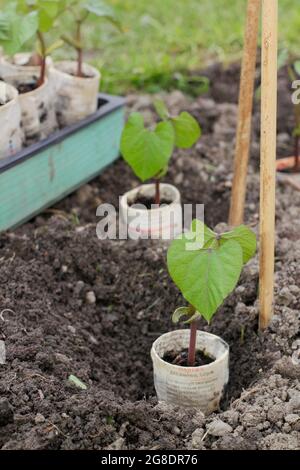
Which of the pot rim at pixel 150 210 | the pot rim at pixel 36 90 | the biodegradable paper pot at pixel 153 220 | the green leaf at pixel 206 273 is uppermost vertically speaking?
the pot rim at pixel 36 90

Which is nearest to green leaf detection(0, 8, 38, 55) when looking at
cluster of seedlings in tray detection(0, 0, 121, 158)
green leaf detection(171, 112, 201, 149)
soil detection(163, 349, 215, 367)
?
cluster of seedlings in tray detection(0, 0, 121, 158)

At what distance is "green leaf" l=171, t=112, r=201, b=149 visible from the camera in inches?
115

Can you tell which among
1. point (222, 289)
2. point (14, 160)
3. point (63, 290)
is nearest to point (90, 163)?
point (14, 160)

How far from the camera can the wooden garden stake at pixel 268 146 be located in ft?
7.31

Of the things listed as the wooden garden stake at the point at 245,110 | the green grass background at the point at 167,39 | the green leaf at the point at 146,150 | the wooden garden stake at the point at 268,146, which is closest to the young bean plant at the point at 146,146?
the green leaf at the point at 146,150

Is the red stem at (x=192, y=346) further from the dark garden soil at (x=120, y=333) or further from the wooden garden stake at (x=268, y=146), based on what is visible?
the wooden garden stake at (x=268, y=146)

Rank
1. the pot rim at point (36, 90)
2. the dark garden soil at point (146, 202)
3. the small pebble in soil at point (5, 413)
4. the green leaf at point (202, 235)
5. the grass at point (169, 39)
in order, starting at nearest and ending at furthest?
1. the small pebble in soil at point (5, 413)
2. the green leaf at point (202, 235)
3. the pot rim at point (36, 90)
4. the dark garden soil at point (146, 202)
5. the grass at point (169, 39)

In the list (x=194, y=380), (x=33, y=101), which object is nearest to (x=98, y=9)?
(x=33, y=101)

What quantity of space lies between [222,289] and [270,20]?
2.46 ft

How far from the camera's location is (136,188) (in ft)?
10.2

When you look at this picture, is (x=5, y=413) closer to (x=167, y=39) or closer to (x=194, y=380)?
(x=194, y=380)

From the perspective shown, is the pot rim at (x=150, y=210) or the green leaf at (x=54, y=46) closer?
the pot rim at (x=150, y=210)

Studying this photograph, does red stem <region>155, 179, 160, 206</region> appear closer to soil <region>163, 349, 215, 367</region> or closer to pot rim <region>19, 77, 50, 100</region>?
pot rim <region>19, 77, 50, 100</region>

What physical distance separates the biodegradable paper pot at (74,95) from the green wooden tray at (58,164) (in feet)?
0.17
